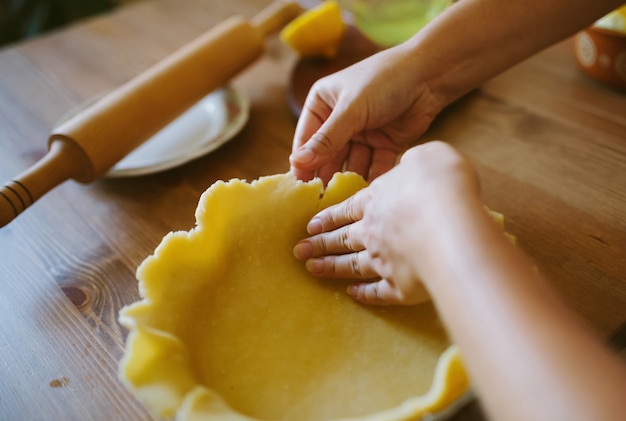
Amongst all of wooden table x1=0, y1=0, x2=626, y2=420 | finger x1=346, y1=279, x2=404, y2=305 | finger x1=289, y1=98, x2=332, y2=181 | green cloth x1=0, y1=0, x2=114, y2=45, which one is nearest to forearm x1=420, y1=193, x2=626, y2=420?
finger x1=346, y1=279, x2=404, y2=305

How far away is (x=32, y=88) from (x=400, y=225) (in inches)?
51.3

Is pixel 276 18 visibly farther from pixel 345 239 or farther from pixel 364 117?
pixel 345 239

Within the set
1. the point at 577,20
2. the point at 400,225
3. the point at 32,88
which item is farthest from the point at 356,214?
the point at 32,88

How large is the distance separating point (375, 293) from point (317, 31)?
2.70ft

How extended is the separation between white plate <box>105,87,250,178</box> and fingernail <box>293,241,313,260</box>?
43 centimetres

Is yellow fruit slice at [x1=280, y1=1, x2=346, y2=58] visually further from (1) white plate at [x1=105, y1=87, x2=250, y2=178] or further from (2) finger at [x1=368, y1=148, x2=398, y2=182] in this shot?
(2) finger at [x1=368, y1=148, x2=398, y2=182]

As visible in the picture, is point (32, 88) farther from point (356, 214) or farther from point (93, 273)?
point (356, 214)

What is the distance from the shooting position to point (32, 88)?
1.54 m

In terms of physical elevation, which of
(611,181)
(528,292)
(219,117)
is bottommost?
(611,181)

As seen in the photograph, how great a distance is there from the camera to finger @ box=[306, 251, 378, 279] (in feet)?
2.43

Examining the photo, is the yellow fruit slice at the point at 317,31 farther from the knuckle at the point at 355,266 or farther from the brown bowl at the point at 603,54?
the knuckle at the point at 355,266

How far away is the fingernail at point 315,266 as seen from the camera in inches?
31.5

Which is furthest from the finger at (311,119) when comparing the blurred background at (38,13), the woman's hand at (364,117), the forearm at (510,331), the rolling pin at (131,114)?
the blurred background at (38,13)

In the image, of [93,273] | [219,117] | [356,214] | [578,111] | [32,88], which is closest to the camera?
[356,214]
